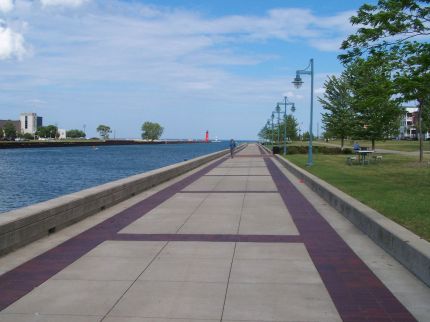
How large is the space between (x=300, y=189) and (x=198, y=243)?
8819 mm

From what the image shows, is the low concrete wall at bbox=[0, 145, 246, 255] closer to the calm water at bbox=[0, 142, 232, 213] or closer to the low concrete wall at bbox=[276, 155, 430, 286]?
the low concrete wall at bbox=[276, 155, 430, 286]

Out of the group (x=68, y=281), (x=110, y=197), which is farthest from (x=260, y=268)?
(x=110, y=197)

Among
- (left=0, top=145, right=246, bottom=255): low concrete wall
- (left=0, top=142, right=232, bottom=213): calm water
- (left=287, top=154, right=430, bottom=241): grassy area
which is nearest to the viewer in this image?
(left=0, top=145, right=246, bottom=255): low concrete wall

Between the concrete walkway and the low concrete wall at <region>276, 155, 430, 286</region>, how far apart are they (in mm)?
149

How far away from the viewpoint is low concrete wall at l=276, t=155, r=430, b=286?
19.8ft

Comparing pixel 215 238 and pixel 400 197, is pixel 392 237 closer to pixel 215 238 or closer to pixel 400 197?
pixel 215 238

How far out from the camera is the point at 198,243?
8.02 metres

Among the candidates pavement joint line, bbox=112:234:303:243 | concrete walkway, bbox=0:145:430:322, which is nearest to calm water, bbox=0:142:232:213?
pavement joint line, bbox=112:234:303:243

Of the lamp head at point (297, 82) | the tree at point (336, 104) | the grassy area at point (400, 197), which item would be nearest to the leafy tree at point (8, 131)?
the tree at point (336, 104)

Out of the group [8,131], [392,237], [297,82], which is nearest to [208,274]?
[392,237]

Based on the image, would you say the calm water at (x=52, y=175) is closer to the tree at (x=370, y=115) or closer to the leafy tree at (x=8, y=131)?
the tree at (x=370, y=115)

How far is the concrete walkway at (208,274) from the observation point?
498 cm

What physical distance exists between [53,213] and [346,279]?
16.4ft

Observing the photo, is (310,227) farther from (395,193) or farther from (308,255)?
(395,193)
